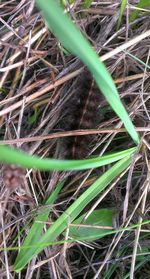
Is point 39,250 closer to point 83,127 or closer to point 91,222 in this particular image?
point 91,222


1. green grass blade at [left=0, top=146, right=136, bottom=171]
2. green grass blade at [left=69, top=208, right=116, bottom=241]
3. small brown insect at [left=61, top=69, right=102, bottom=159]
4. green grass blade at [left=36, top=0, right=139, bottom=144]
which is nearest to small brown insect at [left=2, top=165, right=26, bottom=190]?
green grass blade at [left=0, top=146, right=136, bottom=171]

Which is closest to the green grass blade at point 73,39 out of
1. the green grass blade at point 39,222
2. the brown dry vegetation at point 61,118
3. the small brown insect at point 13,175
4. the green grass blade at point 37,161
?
the green grass blade at point 37,161

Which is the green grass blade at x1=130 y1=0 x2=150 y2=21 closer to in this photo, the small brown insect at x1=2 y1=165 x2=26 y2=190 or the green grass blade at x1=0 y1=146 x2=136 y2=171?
the green grass blade at x1=0 y1=146 x2=136 y2=171

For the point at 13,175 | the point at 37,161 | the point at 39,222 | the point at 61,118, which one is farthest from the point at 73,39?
the point at 39,222

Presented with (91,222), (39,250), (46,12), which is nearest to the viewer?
(46,12)

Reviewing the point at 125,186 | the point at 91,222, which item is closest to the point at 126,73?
the point at 125,186

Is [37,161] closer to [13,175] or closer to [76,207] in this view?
[13,175]

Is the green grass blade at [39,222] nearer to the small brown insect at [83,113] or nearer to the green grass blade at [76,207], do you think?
the green grass blade at [76,207]
